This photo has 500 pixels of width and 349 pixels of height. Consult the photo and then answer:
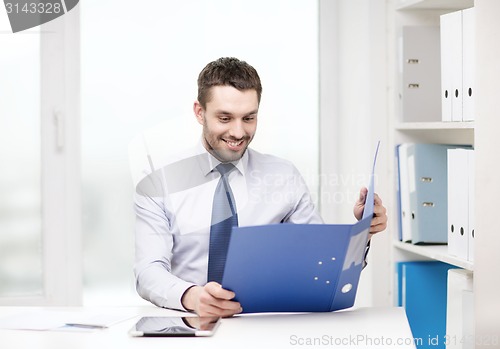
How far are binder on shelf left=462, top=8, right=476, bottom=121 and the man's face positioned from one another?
63 centimetres

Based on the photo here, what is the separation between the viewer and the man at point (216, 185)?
7.61 ft

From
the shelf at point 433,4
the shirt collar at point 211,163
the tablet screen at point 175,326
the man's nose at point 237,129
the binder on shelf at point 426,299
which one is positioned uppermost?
the shelf at point 433,4

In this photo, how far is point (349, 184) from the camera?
3207 mm

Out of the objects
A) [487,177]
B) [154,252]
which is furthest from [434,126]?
[154,252]

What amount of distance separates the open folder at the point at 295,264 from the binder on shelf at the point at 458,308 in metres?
0.49

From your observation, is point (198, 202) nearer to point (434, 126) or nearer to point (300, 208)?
point (300, 208)

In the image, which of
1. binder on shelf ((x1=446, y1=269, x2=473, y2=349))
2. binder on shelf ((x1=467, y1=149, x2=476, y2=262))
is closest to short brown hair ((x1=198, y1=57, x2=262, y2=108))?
binder on shelf ((x1=467, y1=149, x2=476, y2=262))

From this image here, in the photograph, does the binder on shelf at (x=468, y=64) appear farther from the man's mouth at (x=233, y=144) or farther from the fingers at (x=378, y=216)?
the man's mouth at (x=233, y=144)

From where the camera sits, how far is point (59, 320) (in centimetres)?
174

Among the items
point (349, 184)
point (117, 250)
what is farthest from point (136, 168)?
point (349, 184)

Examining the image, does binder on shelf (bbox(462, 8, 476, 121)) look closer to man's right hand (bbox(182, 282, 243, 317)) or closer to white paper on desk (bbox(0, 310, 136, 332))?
man's right hand (bbox(182, 282, 243, 317))

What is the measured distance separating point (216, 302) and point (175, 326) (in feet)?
0.41

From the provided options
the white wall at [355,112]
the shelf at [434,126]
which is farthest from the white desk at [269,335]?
the white wall at [355,112]

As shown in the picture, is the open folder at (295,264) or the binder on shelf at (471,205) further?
Result: the binder on shelf at (471,205)
